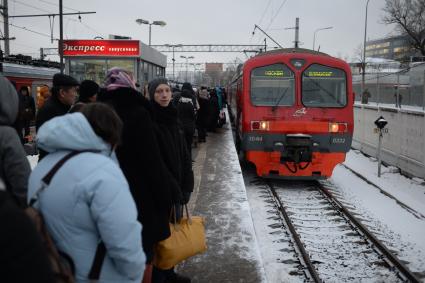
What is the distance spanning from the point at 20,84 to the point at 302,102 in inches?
389

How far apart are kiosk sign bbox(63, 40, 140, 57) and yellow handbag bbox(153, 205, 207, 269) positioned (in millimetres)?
8444

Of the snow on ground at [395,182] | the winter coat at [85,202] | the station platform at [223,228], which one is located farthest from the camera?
the snow on ground at [395,182]

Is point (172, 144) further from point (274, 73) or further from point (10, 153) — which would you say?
point (274, 73)

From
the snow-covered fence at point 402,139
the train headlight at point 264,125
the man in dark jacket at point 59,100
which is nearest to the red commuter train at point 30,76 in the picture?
the train headlight at point 264,125

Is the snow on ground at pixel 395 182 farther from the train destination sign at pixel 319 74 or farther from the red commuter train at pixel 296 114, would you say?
the train destination sign at pixel 319 74

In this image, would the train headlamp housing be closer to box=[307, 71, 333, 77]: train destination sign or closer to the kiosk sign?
box=[307, 71, 333, 77]: train destination sign

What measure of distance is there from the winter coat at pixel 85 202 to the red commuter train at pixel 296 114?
7.54 m

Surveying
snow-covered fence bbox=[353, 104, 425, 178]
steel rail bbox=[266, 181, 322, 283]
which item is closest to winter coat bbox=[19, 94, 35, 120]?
steel rail bbox=[266, 181, 322, 283]

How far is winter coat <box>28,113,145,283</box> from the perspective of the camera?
1.92 meters

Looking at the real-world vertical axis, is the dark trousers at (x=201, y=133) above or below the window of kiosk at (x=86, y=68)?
below

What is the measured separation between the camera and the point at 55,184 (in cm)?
195

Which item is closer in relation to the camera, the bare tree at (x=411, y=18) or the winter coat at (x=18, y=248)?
the winter coat at (x=18, y=248)

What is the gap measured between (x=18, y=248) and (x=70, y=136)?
0.80 m

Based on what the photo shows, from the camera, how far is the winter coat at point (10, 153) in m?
2.37
